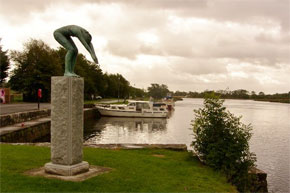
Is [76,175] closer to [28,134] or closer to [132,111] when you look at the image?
[28,134]

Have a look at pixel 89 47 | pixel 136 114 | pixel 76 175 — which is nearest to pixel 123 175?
pixel 76 175

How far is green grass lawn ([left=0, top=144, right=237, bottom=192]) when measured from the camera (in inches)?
240

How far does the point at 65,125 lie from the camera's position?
6.78 meters

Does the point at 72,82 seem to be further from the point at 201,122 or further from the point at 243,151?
the point at 243,151

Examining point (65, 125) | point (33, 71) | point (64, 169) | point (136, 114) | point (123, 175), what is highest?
point (33, 71)

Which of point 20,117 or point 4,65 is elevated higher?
point 4,65

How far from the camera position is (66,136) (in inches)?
267

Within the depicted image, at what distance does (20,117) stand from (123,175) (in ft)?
52.3

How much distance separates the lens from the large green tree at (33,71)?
42969 millimetres

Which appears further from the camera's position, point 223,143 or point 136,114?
point 136,114

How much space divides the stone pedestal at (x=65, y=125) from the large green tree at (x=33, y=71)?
38.1 metres

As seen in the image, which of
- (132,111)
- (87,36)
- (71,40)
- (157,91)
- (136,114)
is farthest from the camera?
(157,91)

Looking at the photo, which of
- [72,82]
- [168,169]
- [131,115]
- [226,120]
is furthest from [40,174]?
[131,115]

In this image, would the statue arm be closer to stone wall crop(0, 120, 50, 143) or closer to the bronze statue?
the bronze statue
